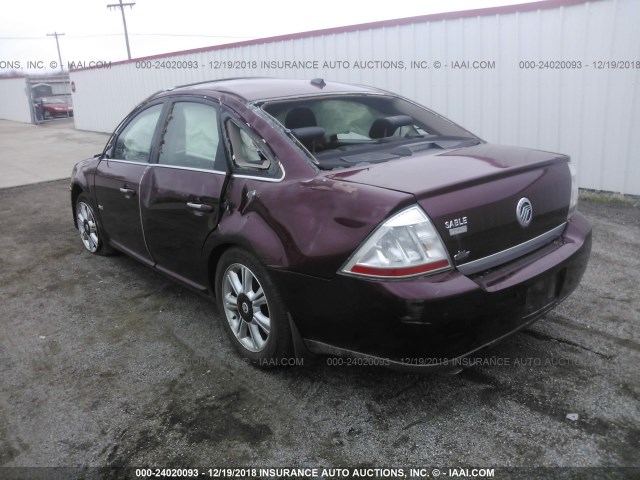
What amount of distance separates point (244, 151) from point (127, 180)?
139 centimetres

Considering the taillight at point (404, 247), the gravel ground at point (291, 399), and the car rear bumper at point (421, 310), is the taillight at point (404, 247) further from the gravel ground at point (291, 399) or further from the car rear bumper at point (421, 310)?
the gravel ground at point (291, 399)

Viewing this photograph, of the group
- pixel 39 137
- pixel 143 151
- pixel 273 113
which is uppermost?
pixel 273 113

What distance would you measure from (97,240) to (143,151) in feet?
4.92

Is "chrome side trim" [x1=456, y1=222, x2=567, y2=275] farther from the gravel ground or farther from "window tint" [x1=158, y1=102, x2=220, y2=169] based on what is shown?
"window tint" [x1=158, y1=102, x2=220, y2=169]

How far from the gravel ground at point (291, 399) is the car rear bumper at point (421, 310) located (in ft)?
1.15

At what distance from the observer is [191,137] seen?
3650 mm

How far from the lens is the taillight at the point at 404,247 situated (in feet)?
7.74

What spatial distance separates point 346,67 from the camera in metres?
8.98

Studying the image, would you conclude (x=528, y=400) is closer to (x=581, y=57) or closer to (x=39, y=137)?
(x=581, y=57)

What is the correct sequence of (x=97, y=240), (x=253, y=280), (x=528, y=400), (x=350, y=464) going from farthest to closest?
(x=97, y=240) → (x=253, y=280) → (x=528, y=400) → (x=350, y=464)

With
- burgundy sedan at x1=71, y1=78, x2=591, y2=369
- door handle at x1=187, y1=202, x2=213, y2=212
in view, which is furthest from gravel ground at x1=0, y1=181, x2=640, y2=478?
door handle at x1=187, y1=202, x2=213, y2=212

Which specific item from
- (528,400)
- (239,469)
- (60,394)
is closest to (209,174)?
(60,394)

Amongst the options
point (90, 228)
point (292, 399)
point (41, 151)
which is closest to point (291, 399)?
point (292, 399)

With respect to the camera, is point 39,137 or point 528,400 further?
point 39,137
